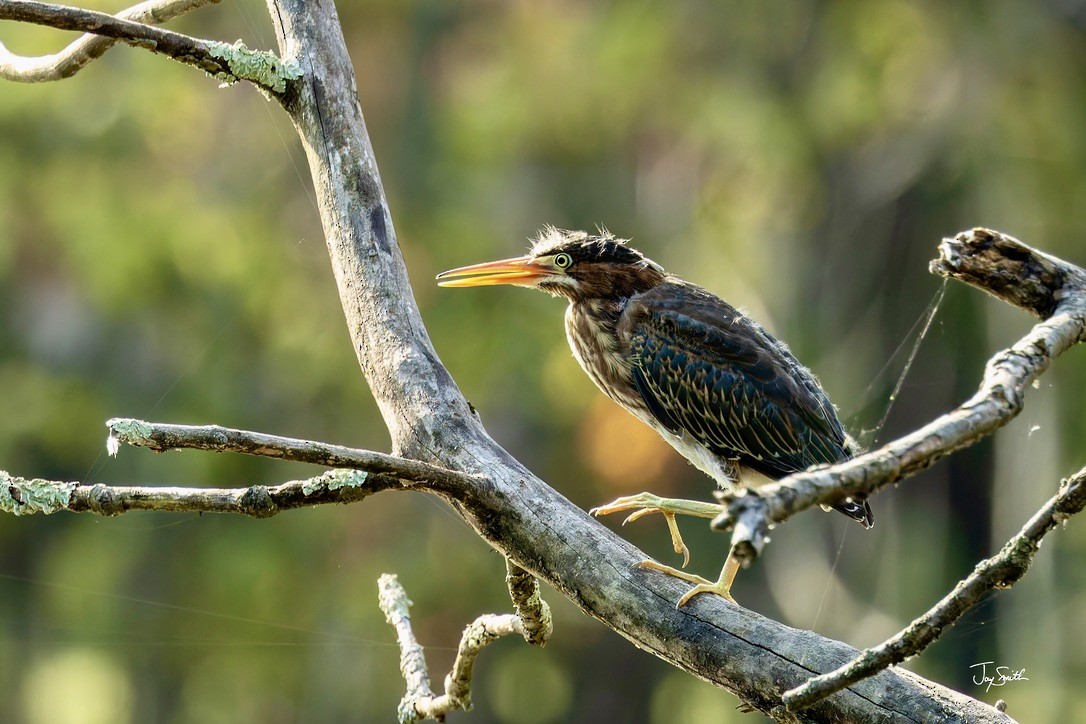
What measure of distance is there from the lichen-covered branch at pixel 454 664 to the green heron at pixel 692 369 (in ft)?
3.58

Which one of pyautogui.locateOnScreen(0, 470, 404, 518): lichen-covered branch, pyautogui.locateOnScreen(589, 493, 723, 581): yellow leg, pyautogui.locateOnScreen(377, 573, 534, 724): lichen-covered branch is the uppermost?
pyautogui.locateOnScreen(589, 493, 723, 581): yellow leg

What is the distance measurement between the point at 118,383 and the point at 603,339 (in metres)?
7.11

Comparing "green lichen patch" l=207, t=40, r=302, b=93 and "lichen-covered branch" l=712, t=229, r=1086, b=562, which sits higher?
"green lichen patch" l=207, t=40, r=302, b=93

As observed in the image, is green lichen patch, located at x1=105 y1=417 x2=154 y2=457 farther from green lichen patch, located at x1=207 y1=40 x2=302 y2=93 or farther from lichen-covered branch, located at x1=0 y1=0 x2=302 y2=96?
green lichen patch, located at x1=207 y1=40 x2=302 y2=93

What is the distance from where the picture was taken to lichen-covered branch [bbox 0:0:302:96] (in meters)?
2.04

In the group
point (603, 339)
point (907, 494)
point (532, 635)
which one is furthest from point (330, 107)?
point (907, 494)

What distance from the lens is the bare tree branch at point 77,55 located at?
2486 mm

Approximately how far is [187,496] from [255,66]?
3.21 ft

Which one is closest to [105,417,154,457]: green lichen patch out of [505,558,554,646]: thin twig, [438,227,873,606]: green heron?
[505,558,554,646]: thin twig

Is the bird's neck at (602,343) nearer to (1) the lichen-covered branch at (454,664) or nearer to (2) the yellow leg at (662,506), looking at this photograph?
(2) the yellow leg at (662,506)

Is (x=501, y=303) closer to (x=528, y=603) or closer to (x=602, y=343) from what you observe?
(x=602, y=343)

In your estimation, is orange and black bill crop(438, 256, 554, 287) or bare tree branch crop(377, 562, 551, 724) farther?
orange and black bill crop(438, 256, 554, 287)

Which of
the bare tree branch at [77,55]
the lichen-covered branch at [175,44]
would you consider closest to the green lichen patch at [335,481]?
the lichen-covered branch at [175,44]

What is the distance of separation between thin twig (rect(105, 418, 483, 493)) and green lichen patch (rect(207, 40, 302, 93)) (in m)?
0.90
